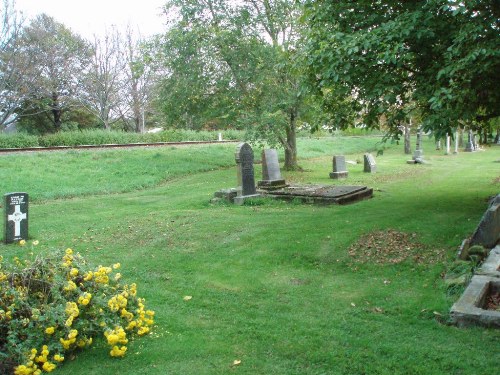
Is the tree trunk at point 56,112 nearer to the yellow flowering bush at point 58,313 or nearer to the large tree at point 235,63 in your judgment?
the large tree at point 235,63

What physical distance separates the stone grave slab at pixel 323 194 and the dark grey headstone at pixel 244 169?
60cm

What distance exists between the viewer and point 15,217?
418 inches

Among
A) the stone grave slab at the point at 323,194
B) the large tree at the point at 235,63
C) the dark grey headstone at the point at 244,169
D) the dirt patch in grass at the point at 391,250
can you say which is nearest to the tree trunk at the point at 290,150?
the large tree at the point at 235,63

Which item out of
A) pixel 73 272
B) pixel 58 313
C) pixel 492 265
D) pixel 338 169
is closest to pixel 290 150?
pixel 338 169

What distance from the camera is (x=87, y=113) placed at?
5059 centimetres

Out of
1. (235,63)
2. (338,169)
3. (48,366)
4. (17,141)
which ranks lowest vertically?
(48,366)

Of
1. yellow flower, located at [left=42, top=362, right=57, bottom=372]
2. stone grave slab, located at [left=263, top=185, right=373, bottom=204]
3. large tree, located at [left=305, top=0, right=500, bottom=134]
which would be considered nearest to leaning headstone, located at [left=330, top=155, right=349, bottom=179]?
stone grave slab, located at [left=263, top=185, right=373, bottom=204]

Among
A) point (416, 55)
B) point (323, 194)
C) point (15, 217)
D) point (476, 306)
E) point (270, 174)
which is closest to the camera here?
point (476, 306)

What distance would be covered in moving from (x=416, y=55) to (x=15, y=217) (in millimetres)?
8873

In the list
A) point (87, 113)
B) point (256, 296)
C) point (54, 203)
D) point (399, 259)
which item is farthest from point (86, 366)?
point (87, 113)

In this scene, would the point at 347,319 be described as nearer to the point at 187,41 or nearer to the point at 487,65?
the point at 487,65

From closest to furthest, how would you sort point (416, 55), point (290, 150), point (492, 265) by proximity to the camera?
point (492, 265)
point (416, 55)
point (290, 150)

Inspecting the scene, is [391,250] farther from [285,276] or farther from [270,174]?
[270,174]

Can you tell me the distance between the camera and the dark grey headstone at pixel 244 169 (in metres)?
14.8
